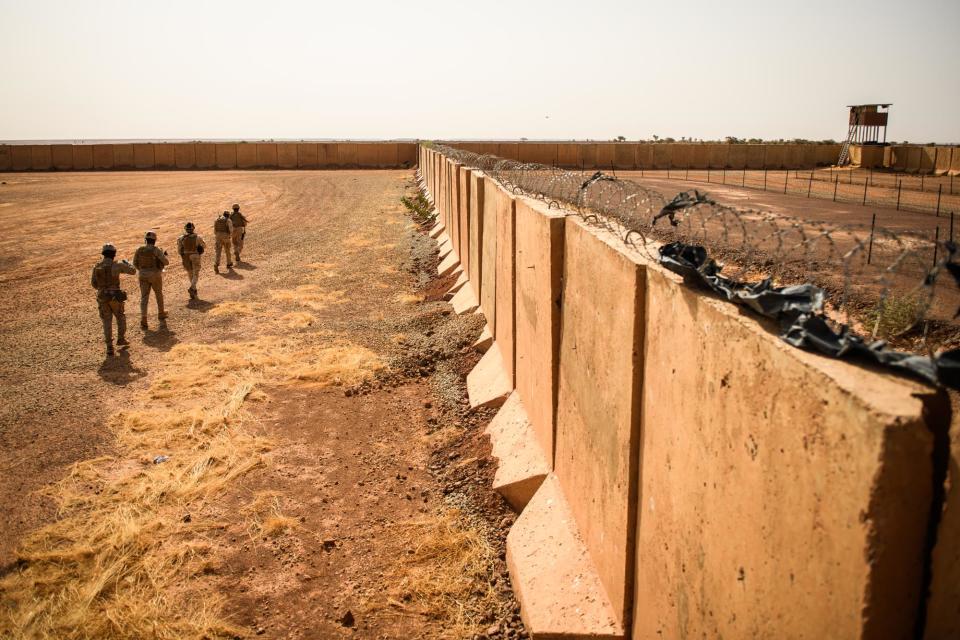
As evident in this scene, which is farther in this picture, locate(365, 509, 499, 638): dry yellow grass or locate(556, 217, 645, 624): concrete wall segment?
locate(365, 509, 499, 638): dry yellow grass

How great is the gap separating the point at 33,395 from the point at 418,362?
4.69 meters

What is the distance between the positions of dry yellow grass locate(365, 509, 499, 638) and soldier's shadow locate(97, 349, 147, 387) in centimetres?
535

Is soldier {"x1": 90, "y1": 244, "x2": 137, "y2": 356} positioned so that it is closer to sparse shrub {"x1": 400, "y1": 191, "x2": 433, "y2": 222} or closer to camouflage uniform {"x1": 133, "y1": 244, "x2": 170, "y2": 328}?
camouflage uniform {"x1": 133, "y1": 244, "x2": 170, "y2": 328}

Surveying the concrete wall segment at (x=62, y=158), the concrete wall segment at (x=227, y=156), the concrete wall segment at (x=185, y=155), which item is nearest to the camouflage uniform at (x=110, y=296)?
the concrete wall segment at (x=227, y=156)

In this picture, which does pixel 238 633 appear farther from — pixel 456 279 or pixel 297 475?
pixel 456 279

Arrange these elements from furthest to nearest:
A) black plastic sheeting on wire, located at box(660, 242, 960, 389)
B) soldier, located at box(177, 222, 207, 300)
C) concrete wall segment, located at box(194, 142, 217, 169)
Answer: concrete wall segment, located at box(194, 142, 217, 169) < soldier, located at box(177, 222, 207, 300) < black plastic sheeting on wire, located at box(660, 242, 960, 389)

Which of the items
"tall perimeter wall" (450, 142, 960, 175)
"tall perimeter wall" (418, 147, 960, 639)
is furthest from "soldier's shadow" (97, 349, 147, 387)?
"tall perimeter wall" (450, 142, 960, 175)

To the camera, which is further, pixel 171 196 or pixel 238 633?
pixel 171 196

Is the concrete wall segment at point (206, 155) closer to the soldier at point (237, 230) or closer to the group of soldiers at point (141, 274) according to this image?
the soldier at point (237, 230)

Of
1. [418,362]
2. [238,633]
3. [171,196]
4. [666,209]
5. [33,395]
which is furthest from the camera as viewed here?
[171,196]

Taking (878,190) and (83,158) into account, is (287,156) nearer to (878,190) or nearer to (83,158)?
(83,158)

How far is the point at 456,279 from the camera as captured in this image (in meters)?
13.2

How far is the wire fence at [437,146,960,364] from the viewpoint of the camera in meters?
2.91

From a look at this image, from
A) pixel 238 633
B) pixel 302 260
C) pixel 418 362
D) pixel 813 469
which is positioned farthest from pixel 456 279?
pixel 813 469
